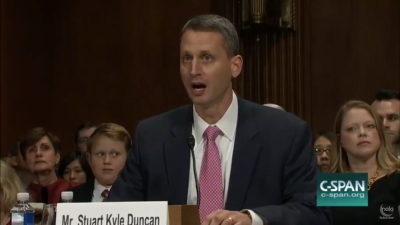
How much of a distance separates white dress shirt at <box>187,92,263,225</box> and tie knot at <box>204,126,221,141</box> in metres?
0.02

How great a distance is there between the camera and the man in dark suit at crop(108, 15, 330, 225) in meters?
2.70

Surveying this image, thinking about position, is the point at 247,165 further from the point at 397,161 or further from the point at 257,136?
the point at 397,161

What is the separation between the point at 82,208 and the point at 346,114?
7.82ft

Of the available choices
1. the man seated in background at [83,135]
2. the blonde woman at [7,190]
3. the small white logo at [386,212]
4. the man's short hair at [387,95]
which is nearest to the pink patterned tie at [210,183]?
the small white logo at [386,212]

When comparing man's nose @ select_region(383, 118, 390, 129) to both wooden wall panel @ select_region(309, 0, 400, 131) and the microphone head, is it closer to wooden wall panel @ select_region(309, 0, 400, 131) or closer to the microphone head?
wooden wall panel @ select_region(309, 0, 400, 131)

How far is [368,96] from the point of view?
19.0ft

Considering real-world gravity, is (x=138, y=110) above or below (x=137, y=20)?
below

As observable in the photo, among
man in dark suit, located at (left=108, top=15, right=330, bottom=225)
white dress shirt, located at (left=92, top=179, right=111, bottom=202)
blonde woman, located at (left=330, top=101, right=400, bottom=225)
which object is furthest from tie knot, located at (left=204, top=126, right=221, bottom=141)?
white dress shirt, located at (left=92, top=179, right=111, bottom=202)

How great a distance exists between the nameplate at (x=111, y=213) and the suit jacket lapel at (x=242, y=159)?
1.75 feet

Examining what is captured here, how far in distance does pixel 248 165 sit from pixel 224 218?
1.72 ft

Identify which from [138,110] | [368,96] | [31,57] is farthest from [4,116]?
[368,96]

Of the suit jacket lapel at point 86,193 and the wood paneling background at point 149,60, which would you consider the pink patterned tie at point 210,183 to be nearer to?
the suit jacket lapel at point 86,193

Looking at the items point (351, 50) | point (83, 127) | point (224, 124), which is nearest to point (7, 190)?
point (224, 124)

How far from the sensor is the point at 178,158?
2799 millimetres
